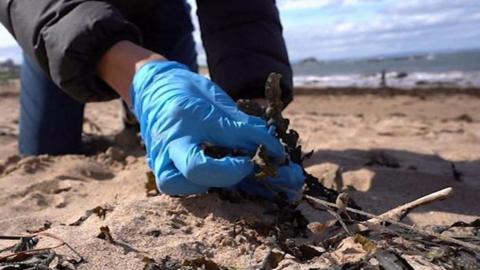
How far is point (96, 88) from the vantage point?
1645 millimetres

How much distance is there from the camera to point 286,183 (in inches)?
54.7

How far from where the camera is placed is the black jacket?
152 centimetres

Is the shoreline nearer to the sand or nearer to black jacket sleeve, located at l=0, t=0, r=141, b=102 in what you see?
the sand

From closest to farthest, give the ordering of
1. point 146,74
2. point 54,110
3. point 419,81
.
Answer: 1. point 146,74
2. point 54,110
3. point 419,81

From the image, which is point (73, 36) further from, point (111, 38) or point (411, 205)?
point (411, 205)

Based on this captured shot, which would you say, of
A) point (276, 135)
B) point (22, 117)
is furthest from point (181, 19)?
point (276, 135)

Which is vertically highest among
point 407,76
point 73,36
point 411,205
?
point 73,36

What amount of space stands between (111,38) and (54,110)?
1.43 metres

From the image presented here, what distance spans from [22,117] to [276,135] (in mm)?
2014

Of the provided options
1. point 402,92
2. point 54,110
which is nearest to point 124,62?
point 54,110

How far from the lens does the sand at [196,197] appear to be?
1.21m

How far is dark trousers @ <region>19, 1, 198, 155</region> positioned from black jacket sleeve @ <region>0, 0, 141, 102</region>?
1040mm

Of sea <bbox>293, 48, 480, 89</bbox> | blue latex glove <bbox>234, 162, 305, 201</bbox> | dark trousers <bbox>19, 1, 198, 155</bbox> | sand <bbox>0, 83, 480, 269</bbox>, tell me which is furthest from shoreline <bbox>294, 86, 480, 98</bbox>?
blue latex glove <bbox>234, 162, 305, 201</bbox>

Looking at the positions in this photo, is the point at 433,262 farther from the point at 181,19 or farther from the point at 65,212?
the point at 181,19
